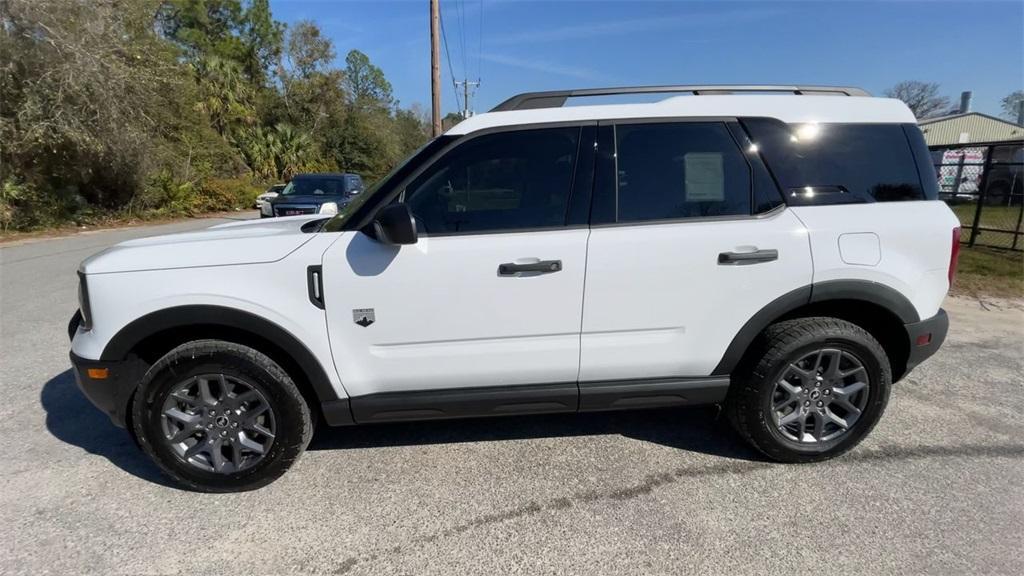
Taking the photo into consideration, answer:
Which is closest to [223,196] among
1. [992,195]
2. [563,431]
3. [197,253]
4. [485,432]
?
[197,253]

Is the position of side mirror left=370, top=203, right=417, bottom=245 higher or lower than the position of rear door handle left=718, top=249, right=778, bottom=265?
higher

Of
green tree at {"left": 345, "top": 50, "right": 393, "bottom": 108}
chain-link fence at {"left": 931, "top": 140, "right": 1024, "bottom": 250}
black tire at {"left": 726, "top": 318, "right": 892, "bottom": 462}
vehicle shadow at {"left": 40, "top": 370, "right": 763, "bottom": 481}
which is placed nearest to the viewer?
black tire at {"left": 726, "top": 318, "right": 892, "bottom": 462}

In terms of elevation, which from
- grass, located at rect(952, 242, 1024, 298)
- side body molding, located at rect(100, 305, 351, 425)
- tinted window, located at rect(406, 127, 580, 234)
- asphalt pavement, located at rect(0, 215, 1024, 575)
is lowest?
asphalt pavement, located at rect(0, 215, 1024, 575)

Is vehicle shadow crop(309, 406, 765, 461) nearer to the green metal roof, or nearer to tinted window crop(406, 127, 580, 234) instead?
tinted window crop(406, 127, 580, 234)

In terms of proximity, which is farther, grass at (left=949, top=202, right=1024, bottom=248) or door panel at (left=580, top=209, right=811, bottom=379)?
grass at (left=949, top=202, right=1024, bottom=248)

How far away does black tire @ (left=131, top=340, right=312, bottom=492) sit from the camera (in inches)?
105

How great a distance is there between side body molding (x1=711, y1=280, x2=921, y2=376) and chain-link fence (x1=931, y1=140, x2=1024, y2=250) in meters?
5.50

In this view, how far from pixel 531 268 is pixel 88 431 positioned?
3137 mm

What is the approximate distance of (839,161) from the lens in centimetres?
290

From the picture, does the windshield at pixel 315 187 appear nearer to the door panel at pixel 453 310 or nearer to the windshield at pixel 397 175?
the windshield at pixel 397 175

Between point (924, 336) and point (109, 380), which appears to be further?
point (924, 336)

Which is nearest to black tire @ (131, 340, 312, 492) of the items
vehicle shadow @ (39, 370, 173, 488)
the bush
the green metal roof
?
vehicle shadow @ (39, 370, 173, 488)

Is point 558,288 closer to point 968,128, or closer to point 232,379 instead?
point 232,379

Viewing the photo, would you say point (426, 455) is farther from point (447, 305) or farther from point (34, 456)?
point (34, 456)
